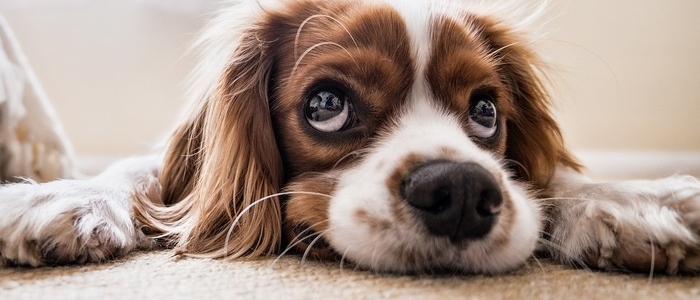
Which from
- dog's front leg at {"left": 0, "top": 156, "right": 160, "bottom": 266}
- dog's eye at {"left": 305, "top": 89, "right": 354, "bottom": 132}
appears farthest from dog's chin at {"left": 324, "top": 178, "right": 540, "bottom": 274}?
dog's front leg at {"left": 0, "top": 156, "right": 160, "bottom": 266}

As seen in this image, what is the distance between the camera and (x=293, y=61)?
159 centimetres

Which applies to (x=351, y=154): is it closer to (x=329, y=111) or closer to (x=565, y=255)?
(x=329, y=111)

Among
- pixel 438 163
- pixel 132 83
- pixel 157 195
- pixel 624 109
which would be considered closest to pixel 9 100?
pixel 157 195

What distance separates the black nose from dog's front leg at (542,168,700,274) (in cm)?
24

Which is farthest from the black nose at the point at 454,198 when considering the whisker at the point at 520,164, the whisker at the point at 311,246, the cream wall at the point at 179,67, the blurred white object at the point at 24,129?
the cream wall at the point at 179,67

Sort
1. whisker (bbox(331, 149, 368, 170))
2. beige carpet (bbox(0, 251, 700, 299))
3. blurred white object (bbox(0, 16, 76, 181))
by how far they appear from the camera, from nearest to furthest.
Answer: beige carpet (bbox(0, 251, 700, 299))
whisker (bbox(331, 149, 368, 170))
blurred white object (bbox(0, 16, 76, 181))

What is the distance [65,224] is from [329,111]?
1.83ft

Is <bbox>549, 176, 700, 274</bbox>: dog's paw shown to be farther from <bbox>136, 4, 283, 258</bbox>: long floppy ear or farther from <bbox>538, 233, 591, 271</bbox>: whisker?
<bbox>136, 4, 283, 258</bbox>: long floppy ear

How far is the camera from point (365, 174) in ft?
4.39

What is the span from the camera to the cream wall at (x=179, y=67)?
12.1ft

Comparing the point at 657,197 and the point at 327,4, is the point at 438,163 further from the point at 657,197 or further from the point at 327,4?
the point at 327,4

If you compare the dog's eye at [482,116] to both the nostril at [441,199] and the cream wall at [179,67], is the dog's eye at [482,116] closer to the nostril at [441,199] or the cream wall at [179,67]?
the nostril at [441,199]

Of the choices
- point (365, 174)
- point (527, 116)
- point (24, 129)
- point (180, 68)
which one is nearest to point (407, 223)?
point (365, 174)

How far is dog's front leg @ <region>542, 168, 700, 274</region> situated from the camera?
1.21m
